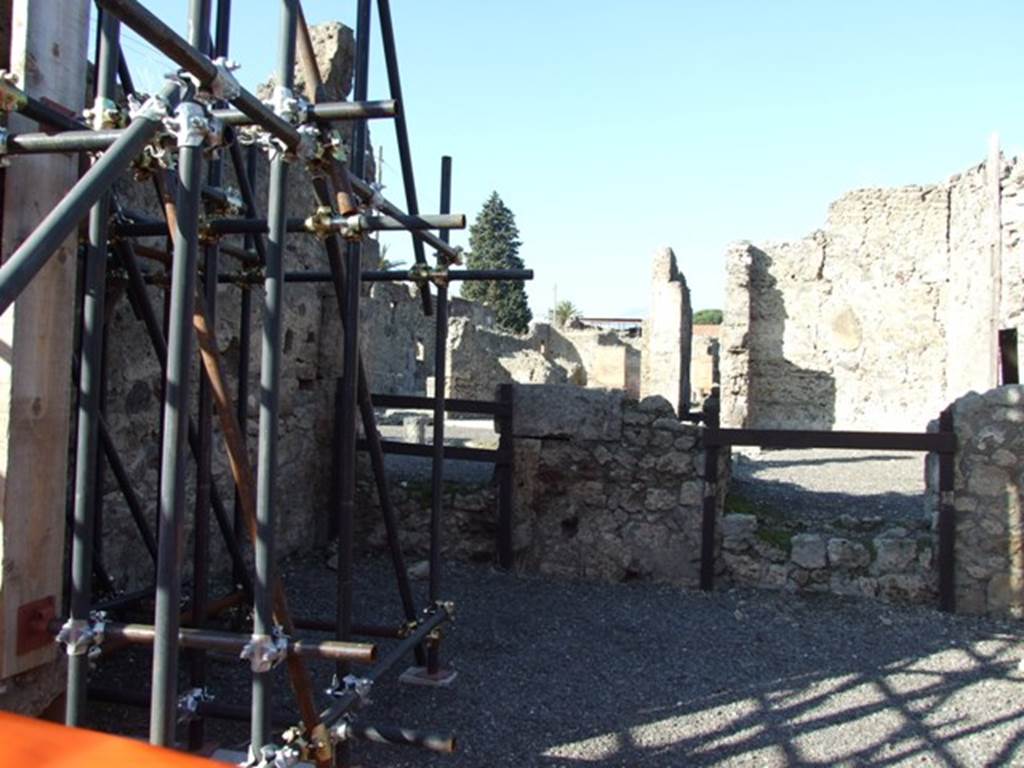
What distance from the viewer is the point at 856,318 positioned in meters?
16.4

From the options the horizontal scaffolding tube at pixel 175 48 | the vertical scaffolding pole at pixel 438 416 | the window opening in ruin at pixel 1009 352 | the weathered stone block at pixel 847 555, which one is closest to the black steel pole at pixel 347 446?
the horizontal scaffolding tube at pixel 175 48

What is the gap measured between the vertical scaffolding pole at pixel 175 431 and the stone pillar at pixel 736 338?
1446 cm

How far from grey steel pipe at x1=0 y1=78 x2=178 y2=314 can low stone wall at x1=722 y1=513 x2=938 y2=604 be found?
4.80 metres

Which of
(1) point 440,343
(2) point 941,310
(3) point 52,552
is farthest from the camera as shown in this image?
(2) point 941,310

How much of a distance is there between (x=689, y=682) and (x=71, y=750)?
3.41 meters

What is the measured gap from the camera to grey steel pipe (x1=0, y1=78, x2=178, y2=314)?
4.66 feet

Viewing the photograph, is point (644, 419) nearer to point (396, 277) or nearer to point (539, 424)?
point (539, 424)

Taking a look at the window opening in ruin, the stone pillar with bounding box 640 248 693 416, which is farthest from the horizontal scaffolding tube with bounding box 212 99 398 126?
the stone pillar with bounding box 640 248 693 416

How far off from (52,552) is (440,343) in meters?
1.78

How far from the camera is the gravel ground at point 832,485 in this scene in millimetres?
6629

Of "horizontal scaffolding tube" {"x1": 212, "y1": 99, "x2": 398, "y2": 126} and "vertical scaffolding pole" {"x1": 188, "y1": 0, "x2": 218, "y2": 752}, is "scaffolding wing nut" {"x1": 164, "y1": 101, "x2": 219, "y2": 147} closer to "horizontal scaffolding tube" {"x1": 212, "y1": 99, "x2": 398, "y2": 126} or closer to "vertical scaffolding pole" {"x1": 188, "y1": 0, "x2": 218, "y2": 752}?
"horizontal scaffolding tube" {"x1": 212, "y1": 99, "x2": 398, "y2": 126}

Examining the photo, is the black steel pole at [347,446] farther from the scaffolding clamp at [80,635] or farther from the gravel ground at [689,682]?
the scaffolding clamp at [80,635]

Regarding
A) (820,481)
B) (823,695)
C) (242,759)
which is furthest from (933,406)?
(242,759)

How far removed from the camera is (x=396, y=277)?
3965mm
